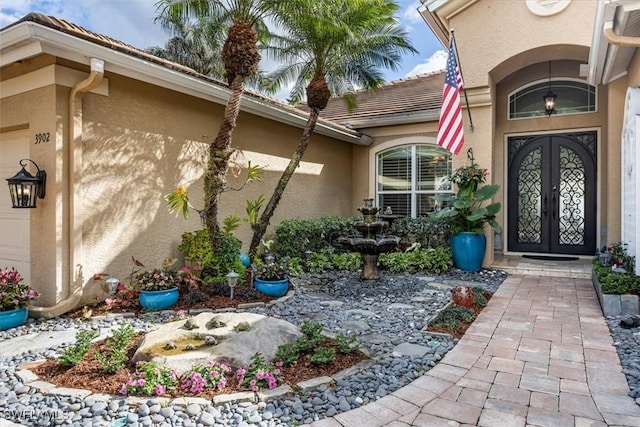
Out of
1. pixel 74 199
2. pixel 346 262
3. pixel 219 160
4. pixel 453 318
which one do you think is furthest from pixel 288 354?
pixel 346 262

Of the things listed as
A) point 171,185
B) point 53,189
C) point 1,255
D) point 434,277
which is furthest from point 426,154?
point 1,255

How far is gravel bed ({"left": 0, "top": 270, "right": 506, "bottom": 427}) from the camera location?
2.66 metres

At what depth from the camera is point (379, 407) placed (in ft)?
9.17

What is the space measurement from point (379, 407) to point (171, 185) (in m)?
5.30

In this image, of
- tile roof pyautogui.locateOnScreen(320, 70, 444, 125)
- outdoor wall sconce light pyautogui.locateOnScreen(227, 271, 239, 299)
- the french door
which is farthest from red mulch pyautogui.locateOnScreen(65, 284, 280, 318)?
tile roof pyautogui.locateOnScreen(320, 70, 444, 125)

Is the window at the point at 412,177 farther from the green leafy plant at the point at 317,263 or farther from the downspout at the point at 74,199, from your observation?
the downspout at the point at 74,199

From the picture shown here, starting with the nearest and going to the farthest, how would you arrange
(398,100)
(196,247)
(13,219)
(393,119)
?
(13,219) → (196,247) → (393,119) → (398,100)

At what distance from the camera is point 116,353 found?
3.37 m

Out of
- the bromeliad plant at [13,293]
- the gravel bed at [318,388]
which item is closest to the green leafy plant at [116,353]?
the gravel bed at [318,388]

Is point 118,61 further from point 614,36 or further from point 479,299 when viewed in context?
point 614,36

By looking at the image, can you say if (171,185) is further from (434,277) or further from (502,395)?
(502,395)

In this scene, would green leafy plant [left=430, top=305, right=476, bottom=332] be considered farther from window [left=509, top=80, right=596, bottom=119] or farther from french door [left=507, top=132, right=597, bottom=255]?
window [left=509, top=80, right=596, bottom=119]

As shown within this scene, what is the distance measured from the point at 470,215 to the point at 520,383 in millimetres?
5117

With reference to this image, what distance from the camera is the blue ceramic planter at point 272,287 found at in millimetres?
6086
